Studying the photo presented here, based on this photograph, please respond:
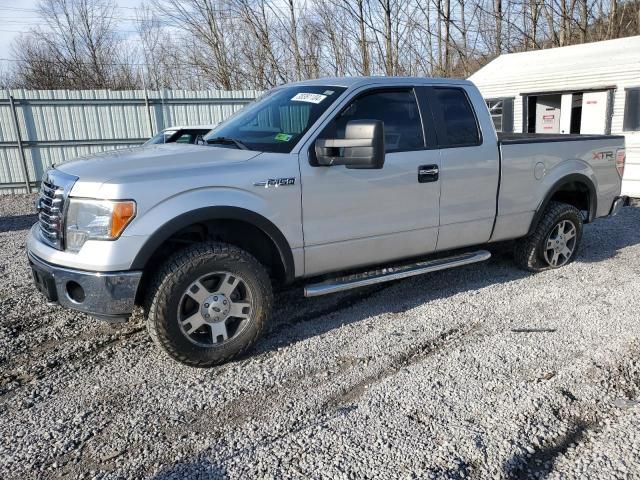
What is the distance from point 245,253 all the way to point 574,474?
2285 millimetres

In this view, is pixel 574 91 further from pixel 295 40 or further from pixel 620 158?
pixel 295 40

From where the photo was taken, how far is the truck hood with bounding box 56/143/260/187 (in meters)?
3.21

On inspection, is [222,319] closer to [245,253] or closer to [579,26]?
[245,253]

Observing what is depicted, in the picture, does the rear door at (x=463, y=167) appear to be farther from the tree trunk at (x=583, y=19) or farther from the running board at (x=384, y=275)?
the tree trunk at (x=583, y=19)

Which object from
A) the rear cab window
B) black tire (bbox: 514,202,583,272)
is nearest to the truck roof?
the rear cab window

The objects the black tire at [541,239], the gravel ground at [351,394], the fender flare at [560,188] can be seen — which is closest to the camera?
the gravel ground at [351,394]

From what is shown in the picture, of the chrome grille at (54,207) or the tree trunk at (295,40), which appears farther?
the tree trunk at (295,40)

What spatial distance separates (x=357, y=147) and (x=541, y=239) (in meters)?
2.75

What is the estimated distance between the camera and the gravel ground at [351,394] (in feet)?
8.43

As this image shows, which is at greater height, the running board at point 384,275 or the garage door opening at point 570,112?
the garage door opening at point 570,112

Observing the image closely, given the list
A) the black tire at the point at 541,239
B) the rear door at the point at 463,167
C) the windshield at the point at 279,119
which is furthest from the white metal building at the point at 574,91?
the windshield at the point at 279,119

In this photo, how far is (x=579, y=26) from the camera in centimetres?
2202

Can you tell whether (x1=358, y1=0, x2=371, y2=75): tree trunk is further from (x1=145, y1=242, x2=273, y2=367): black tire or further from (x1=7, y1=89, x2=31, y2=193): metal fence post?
(x1=145, y1=242, x2=273, y2=367): black tire

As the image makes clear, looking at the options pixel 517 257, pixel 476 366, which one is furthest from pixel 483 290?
pixel 476 366
